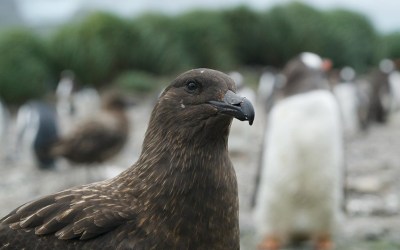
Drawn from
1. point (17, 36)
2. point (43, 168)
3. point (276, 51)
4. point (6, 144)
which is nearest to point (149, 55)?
point (17, 36)

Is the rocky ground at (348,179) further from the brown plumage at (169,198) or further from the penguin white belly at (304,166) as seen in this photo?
the brown plumage at (169,198)

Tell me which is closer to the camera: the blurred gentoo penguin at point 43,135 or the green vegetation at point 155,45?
the blurred gentoo penguin at point 43,135

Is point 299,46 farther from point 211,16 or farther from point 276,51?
point 211,16

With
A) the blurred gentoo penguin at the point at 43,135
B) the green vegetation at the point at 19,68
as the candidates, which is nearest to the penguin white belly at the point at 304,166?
the blurred gentoo penguin at the point at 43,135

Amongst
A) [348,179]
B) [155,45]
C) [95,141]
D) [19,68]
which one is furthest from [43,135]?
[155,45]

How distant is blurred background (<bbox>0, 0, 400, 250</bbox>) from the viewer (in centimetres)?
1185

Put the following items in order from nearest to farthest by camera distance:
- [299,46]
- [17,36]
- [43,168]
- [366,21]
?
1. [43,168]
2. [17,36]
3. [299,46]
4. [366,21]

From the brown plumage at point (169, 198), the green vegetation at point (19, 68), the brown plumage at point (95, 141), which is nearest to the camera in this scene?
the brown plumage at point (169, 198)

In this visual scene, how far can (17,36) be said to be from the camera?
2841cm

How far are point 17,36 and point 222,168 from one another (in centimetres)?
2655

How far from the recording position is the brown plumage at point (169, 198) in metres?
3.05

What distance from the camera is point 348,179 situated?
1184cm

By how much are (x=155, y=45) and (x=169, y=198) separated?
28.0 m

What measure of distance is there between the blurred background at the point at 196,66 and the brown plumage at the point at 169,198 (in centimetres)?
460
